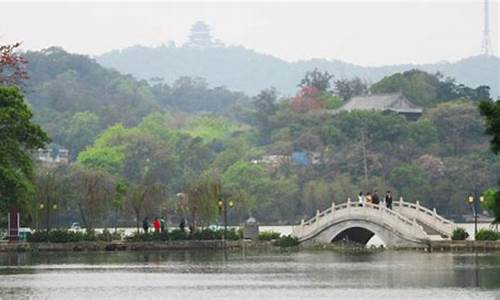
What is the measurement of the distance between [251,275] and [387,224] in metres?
15.6

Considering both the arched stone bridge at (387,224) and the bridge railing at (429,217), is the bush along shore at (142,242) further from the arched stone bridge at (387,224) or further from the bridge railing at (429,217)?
the bridge railing at (429,217)

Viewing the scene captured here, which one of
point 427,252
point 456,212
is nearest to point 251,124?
point 456,212

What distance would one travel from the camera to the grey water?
47250 mm

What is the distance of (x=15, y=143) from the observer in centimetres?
6981

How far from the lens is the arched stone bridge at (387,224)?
6938 centimetres

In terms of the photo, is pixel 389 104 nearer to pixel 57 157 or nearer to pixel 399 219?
pixel 57 157

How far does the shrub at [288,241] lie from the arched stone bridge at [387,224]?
99 cm

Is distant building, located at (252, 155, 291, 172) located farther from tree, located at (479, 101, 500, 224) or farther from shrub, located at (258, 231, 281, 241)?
tree, located at (479, 101, 500, 224)

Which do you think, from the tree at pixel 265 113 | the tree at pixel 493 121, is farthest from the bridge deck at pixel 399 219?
the tree at pixel 265 113

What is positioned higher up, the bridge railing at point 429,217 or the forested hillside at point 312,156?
the forested hillside at point 312,156

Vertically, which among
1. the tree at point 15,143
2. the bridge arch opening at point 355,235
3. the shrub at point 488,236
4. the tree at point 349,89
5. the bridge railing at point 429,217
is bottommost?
the shrub at point 488,236

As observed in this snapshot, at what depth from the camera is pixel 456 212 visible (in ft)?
392

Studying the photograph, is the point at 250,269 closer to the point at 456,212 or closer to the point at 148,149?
the point at 456,212

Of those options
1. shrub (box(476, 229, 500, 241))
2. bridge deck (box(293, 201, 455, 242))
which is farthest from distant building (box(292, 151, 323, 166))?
shrub (box(476, 229, 500, 241))
